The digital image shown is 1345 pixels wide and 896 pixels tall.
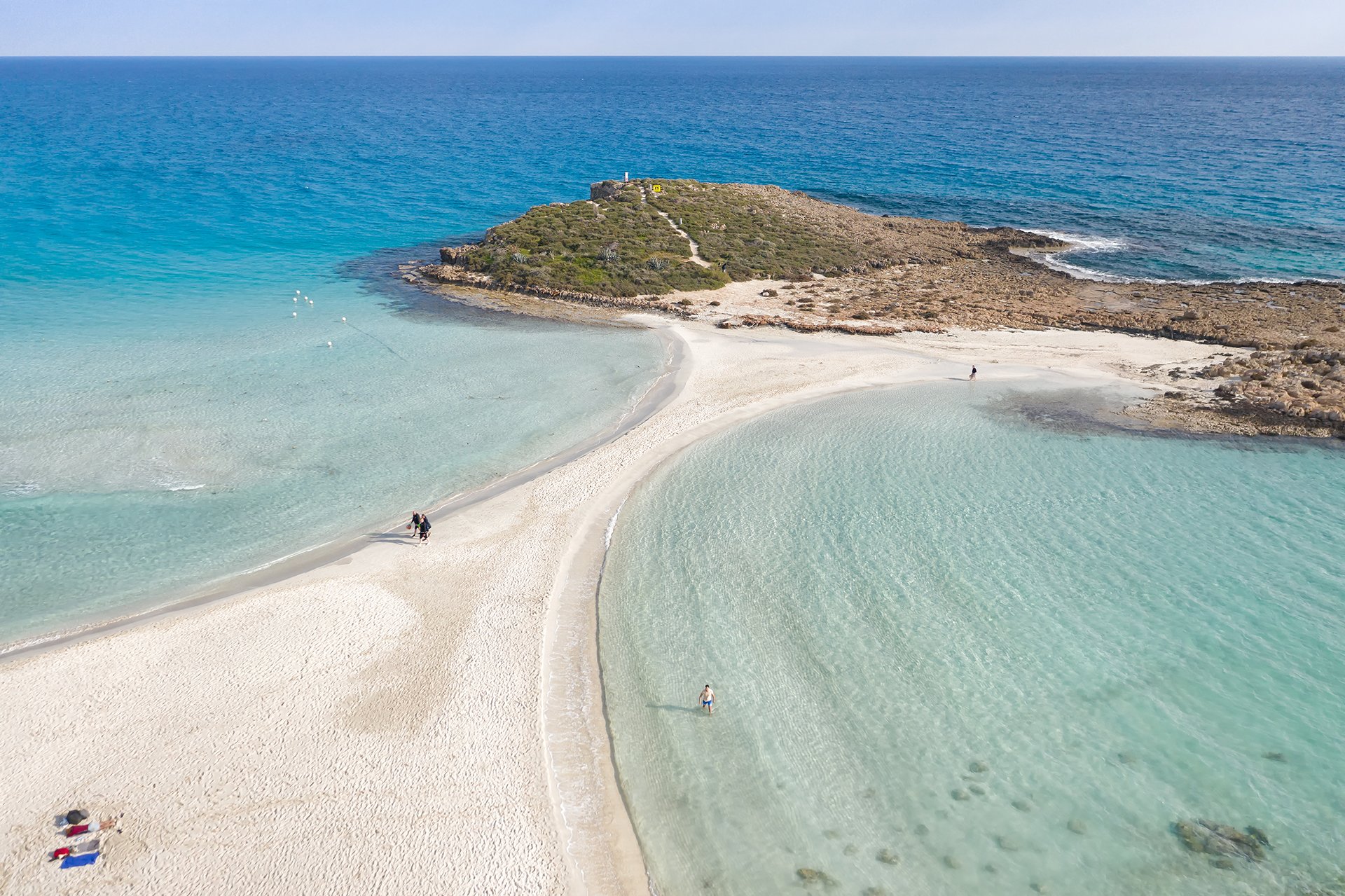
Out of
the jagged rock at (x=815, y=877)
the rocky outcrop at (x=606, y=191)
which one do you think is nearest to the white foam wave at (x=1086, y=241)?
the rocky outcrop at (x=606, y=191)

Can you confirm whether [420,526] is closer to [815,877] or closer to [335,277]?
[815,877]

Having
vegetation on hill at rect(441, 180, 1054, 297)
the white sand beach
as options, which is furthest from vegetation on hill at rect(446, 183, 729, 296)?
the white sand beach

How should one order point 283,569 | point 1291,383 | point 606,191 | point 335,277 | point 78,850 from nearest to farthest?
1. point 78,850
2. point 283,569
3. point 1291,383
4. point 335,277
5. point 606,191

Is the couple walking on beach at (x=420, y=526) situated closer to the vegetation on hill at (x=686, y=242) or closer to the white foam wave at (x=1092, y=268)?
the vegetation on hill at (x=686, y=242)

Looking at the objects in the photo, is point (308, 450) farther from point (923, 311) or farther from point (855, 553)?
point (923, 311)

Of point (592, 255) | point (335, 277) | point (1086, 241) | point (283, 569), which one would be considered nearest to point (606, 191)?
point (592, 255)

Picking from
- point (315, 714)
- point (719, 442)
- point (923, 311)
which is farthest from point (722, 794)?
point (923, 311)

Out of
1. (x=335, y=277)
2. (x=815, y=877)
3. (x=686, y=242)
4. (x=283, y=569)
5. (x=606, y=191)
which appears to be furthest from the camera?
(x=606, y=191)
